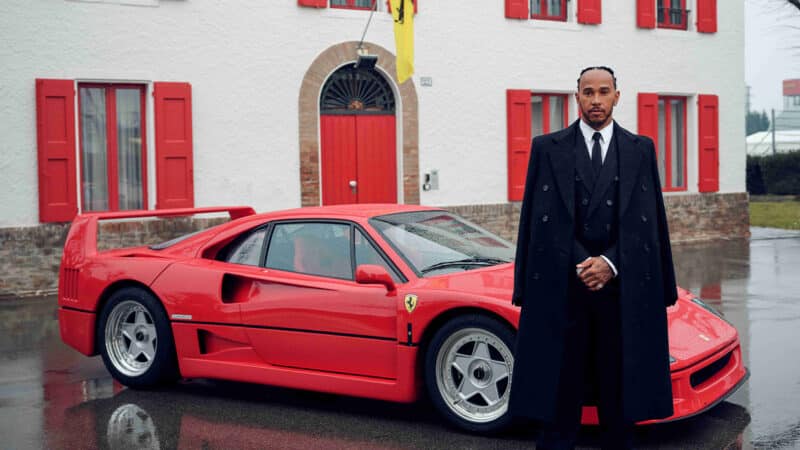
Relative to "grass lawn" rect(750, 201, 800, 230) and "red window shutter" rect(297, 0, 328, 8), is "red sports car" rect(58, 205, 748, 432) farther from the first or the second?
"grass lawn" rect(750, 201, 800, 230)

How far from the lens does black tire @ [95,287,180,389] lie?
6.98m

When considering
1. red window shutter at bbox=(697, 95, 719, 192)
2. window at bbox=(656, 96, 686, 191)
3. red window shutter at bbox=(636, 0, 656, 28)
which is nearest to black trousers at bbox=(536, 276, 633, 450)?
red window shutter at bbox=(636, 0, 656, 28)

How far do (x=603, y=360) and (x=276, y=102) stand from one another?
11126 millimetres

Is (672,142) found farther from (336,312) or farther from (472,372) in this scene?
(472,372)

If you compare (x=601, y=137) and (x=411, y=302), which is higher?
(x=601, y=137)

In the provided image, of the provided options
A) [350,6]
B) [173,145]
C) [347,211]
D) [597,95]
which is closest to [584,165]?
[597,95]

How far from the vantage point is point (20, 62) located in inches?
Result: 515

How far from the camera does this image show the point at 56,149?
1322cm

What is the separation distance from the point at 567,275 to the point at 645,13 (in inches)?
596

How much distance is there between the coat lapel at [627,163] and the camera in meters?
4.35

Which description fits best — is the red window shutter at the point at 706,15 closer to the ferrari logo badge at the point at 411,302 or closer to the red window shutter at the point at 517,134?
the red window shutter at the point at 517,134

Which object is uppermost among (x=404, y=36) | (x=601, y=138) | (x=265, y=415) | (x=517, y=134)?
(x=404, y=36)

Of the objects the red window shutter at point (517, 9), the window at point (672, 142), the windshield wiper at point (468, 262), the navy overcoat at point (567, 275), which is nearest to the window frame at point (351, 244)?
the windshield wiper at point (468, 262)

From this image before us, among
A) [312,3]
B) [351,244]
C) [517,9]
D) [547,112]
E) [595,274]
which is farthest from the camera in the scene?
[547,112]
